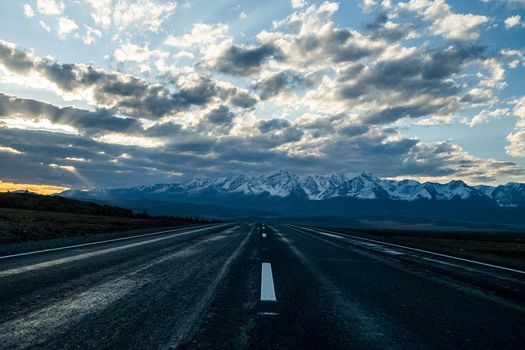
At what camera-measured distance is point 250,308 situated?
4328 mm

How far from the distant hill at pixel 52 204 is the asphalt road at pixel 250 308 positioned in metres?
59.4

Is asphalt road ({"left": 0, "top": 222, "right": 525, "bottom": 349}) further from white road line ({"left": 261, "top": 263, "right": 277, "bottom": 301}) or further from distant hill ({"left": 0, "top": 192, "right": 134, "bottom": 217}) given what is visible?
distant hill ({"left": 0, "top": 192, "right": 134, "bottom": 217})

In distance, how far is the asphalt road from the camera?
3242 millimetres

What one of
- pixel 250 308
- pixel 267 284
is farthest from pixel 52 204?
pixel 250 308

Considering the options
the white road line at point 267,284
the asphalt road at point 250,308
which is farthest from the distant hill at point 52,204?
the white road line at point 267,284

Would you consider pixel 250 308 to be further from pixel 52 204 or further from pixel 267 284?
pixel 52 204

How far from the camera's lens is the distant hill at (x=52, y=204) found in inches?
2260

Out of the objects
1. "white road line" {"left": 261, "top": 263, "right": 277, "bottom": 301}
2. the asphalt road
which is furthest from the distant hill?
"white road line" {"left": 261, "top": 263, "right": 277, "bottom": 301}

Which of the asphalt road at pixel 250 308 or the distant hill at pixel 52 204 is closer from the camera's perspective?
the asphalt road at pixel 250 308

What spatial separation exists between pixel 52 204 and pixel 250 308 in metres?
69.5

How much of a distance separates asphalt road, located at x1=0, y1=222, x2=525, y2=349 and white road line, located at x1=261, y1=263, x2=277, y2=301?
3 centimetres

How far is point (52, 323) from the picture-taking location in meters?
3.54

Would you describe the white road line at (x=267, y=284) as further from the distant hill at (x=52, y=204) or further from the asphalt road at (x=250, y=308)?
the distant hill at (x=52, y=204)

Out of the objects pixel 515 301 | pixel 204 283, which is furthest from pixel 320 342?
pixel 515 301
